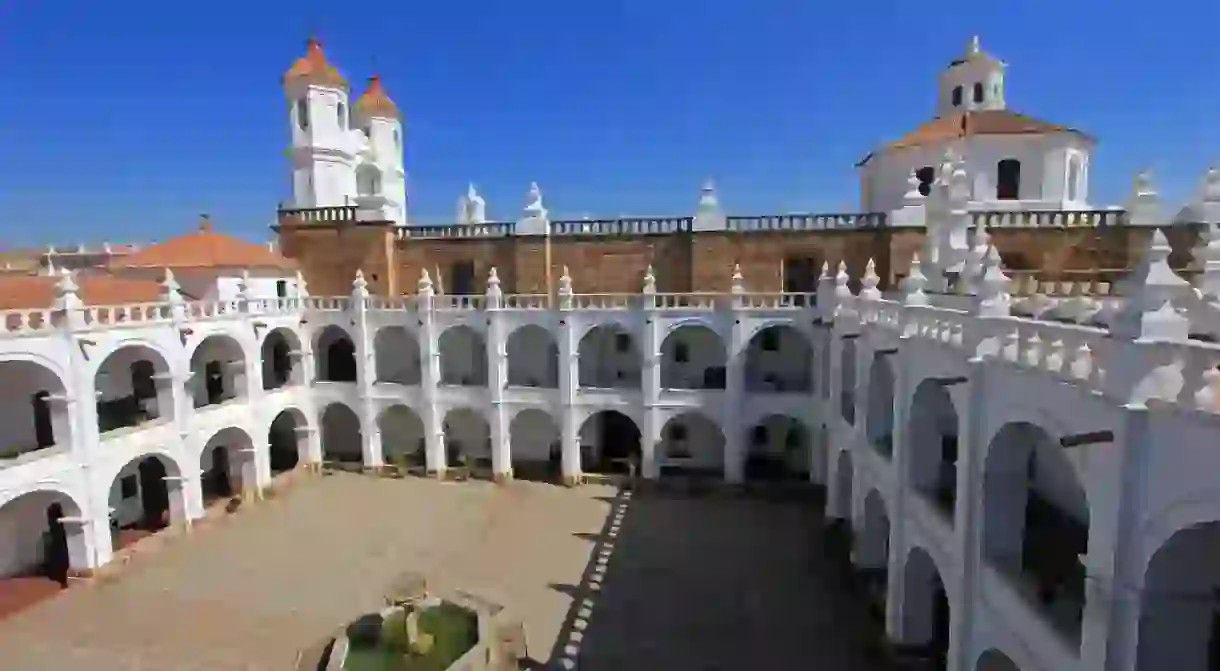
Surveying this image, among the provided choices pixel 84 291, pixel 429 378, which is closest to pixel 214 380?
pixel 84 291

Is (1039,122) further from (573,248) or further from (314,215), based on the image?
(314,215)

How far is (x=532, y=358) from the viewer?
3036cm

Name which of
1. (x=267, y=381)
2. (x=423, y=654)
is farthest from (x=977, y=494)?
(x=267, y=381)

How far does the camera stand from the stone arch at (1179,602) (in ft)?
22.3

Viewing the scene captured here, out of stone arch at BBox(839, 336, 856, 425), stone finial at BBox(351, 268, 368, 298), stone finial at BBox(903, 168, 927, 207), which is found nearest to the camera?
stone arch at BBox(839, 336, 856, 425)

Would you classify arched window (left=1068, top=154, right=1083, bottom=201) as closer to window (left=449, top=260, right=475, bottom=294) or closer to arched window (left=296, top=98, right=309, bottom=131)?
window (left=449, top=260, right=475, bottom=294)

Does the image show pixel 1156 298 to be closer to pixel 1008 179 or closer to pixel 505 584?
pixel 505 584

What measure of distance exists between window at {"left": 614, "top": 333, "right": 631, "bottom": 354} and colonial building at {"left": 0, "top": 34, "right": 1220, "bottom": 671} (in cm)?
23

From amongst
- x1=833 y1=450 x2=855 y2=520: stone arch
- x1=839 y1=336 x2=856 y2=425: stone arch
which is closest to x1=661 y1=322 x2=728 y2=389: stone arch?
x1=839 y1=336 x2=856 y2=425: stone arch

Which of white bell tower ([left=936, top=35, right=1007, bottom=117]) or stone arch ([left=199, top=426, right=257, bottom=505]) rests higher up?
white bell tower ([left=936, top=35, right=1007, bottom=117])

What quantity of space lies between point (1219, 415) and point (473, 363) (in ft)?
90.7

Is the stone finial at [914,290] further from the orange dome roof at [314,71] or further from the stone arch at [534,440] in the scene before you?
the orange dome roof at [314,71]

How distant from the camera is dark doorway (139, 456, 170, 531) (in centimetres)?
2419

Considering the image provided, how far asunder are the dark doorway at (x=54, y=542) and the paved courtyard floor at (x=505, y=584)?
238cm
